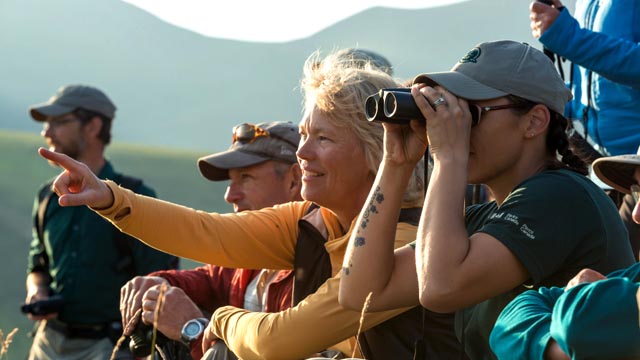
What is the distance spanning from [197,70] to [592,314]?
12884 cm

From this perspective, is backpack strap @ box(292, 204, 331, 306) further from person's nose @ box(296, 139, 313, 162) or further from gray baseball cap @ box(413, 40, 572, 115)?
gray baseball cap @ box(413, 40, 572, 115)

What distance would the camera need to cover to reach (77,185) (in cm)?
375

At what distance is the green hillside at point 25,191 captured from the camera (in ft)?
90.3

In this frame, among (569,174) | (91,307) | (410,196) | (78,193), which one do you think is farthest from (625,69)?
(91,307)

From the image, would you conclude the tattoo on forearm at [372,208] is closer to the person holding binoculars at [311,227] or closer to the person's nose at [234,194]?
the person holding binoculars at [311,227]

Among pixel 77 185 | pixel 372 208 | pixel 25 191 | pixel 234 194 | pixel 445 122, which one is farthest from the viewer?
pixel 25 191

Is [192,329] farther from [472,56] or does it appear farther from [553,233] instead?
[553,233]

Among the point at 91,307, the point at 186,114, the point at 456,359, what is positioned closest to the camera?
the point at 456,359

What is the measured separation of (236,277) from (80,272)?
7.90 feet

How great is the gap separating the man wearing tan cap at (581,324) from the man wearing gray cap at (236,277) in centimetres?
160

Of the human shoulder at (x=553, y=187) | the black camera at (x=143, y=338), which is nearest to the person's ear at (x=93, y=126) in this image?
the black camera at (x=143, y=338)

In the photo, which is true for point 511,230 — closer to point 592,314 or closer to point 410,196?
point 592,314

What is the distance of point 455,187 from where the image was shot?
289 cm

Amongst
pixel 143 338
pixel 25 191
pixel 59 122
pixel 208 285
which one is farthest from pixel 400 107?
pixel 25 191
